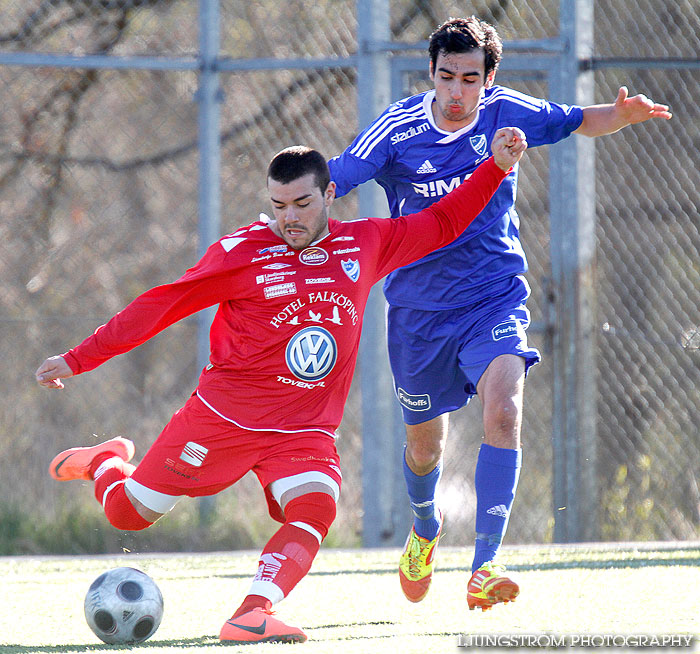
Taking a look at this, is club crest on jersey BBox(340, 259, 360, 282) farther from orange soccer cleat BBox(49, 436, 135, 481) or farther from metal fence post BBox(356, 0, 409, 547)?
metal fence post BBox(356, 0, 409, 547)

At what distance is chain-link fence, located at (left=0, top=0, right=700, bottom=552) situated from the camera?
684 centimetres

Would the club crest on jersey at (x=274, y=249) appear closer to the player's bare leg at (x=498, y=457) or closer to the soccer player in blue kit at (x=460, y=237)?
the soccer player in blue kit at (x=460, y=237)

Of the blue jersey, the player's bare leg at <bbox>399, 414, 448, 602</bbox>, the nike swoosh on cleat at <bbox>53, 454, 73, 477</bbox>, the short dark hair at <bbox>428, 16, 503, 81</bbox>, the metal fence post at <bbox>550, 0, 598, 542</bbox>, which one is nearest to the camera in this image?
the short dark hair at <bbox>428, 16, 503, 81</bbox>

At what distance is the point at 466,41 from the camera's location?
408 centimetres

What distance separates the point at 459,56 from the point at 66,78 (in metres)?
4.68

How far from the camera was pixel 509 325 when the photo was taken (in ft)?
13.6

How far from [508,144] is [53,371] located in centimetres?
164

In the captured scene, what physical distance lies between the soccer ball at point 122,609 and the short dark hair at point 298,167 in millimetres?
1334

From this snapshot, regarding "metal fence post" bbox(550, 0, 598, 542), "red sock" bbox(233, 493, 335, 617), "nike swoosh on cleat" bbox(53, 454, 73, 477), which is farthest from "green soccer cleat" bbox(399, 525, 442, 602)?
"metal fence post" bbox(550, 0, 598, 542)

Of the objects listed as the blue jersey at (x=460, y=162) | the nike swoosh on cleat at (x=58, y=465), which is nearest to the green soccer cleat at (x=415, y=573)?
the blue jersey at (x=460, y=162)

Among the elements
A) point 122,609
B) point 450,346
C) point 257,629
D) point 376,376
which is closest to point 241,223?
point 376,376

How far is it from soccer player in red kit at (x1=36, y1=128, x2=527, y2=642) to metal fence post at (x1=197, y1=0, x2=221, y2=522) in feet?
9.72

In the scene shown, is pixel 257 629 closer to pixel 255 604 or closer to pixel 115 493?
pixel 255 604

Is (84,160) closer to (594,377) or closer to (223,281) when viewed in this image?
(594,377)
